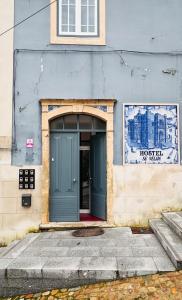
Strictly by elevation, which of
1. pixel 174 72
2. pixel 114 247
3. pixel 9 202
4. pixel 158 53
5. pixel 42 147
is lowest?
pixel 114 247

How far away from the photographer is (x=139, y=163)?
26.4 ft

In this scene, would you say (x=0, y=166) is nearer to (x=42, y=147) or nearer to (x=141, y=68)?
(x=42, y=147)

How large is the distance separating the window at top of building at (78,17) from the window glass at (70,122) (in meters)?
2.22

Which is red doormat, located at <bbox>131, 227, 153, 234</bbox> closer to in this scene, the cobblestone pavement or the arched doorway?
the arched doorway

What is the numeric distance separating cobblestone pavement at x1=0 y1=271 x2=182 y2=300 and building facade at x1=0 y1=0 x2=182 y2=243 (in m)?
3.07

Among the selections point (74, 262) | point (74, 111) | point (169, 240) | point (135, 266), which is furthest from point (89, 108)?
point (135, 266)

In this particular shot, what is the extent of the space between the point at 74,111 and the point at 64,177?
178 cm

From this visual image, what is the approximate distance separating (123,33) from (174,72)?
172cm

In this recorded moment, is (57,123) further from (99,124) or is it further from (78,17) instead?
(78,17)

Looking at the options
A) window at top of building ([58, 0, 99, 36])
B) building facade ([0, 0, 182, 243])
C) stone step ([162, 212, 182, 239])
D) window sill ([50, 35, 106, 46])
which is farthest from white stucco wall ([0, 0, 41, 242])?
Answer: stone step ([162, 212, 182, 239])

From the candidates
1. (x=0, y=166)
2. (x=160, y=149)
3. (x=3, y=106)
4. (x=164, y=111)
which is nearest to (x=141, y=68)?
(x=164, y=111)

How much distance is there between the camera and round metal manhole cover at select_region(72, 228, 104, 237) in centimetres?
736

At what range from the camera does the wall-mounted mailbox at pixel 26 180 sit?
26.0ft

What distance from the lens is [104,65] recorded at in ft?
26.8
